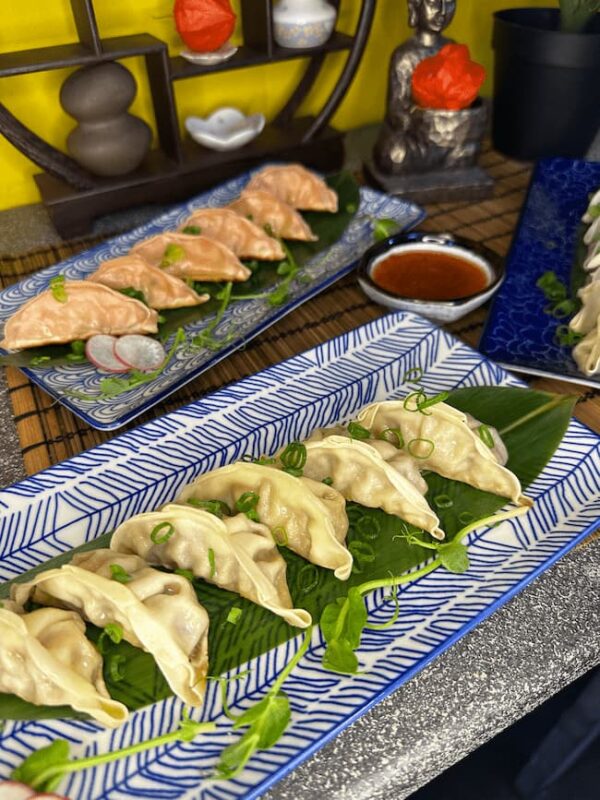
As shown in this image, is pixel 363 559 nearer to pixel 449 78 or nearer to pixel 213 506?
pixel 213 506

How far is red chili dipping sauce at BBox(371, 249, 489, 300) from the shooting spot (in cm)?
219

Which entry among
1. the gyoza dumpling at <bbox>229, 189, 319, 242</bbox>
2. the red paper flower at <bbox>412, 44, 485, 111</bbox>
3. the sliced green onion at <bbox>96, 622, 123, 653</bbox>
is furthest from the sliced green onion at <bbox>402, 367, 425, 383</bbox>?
the red paper flower at <bbox>412, 44, 485, 111</bbox>

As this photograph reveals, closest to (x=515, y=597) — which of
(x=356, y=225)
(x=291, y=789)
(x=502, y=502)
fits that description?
(x=502, y=502)

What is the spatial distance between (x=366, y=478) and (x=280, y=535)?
24 centimetres

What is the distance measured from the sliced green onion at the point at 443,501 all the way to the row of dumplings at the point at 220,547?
6 cm

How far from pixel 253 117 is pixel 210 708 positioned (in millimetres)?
2648

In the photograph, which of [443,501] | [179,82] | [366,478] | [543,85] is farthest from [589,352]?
[179,82]

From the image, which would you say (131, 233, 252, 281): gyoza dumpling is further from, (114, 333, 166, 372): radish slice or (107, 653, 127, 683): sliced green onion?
(107, 653, 127, 683): sliced green onion

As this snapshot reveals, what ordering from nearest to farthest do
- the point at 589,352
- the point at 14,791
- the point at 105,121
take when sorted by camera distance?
the point at 14,791
the point at 589,352
the point at 105,121

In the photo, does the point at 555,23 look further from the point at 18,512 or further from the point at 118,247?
the point at 18,512

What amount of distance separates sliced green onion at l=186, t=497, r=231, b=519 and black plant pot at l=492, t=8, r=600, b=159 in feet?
8.13

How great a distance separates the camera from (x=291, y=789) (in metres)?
1.15

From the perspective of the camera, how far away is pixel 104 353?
6.54ft

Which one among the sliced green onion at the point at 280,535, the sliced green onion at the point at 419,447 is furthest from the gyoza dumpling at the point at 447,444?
the sliced green onion at the point at 280,535
